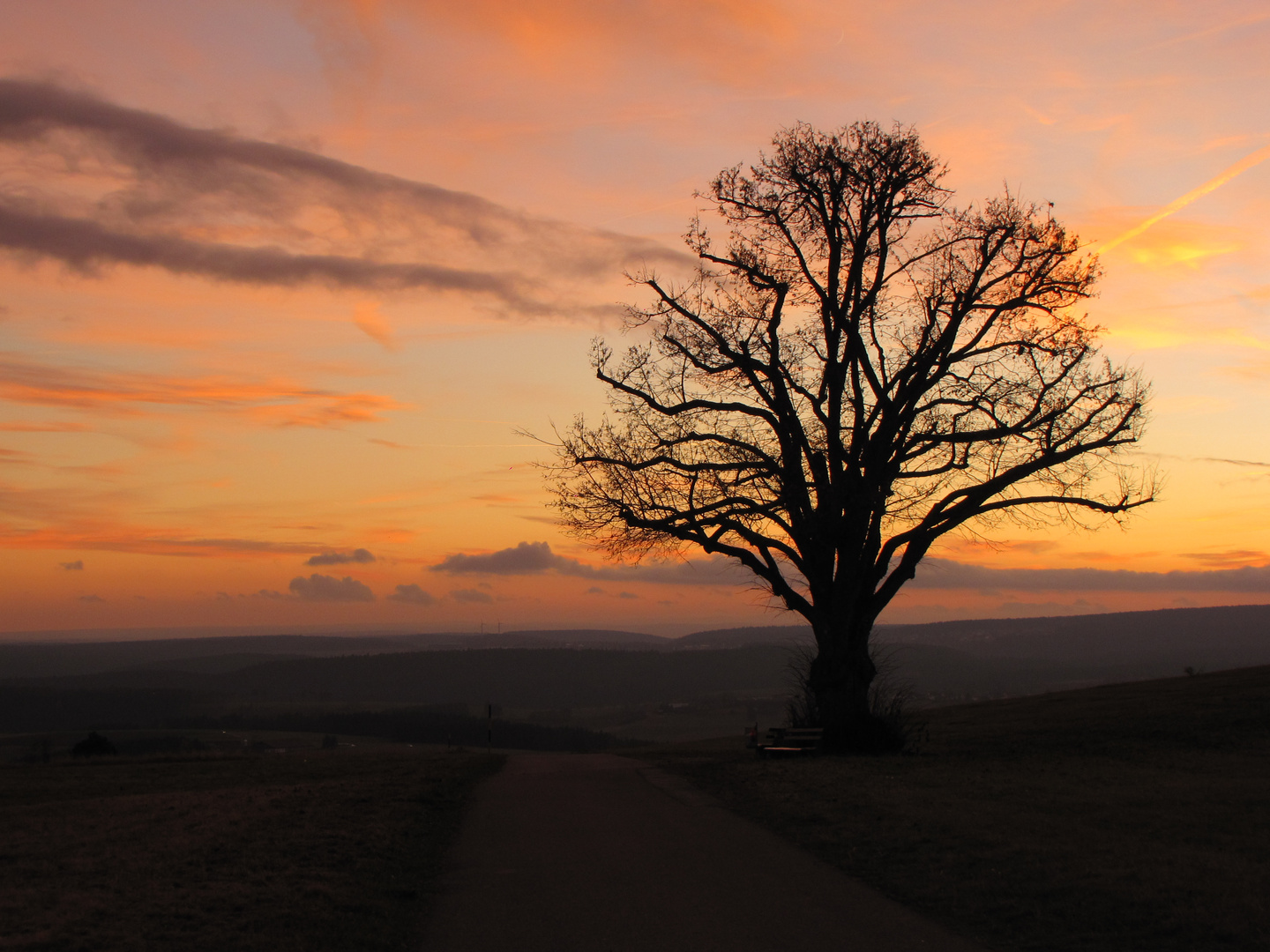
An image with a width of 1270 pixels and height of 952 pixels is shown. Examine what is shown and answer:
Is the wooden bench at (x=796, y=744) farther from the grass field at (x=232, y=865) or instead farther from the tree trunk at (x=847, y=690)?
the grass field at (x=232, y=865)

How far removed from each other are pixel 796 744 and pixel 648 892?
44.7 feet

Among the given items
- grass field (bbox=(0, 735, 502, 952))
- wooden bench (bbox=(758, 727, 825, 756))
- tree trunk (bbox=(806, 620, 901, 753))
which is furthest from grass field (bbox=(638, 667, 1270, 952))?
grass field (bbox=(0, 735, 502, 952))

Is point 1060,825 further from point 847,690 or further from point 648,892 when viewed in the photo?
point 847,690

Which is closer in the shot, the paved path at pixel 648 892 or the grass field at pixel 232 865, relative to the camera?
the paved path at pixel 648 892

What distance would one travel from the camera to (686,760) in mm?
23359

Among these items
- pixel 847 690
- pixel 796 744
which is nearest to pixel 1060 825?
pixel 847 690

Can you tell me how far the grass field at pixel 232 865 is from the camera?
7.91 meters

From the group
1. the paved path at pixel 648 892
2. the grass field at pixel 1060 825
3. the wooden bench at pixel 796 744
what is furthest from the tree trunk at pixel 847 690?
the paved path at pixel 648 892

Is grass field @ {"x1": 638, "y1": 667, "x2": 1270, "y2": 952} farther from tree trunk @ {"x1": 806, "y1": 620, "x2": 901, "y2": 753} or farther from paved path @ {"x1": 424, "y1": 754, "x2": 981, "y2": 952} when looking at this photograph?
tree trunk @ {"x1": 806, "y1": 620, "x2": 901, "y2": 753}

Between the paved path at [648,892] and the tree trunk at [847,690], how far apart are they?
7964 millimetres

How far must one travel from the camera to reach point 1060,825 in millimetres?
11742

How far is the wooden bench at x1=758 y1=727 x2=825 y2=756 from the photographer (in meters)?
22.0

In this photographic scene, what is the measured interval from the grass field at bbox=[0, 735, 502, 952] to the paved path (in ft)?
1.98

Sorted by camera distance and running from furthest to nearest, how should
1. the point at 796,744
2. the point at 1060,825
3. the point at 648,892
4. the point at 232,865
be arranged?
the point at 796,744
the point at 1060,825
the point at 232,865
the point at 648,892
